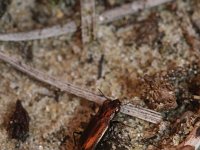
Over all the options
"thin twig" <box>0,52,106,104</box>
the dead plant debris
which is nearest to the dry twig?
"thin twig" <box>0,52,106,104</box>

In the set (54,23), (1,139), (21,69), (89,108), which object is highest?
(54,23)

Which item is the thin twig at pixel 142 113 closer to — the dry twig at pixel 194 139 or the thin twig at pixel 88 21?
the dry twig at pixel 194 139

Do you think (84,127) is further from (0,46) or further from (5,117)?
(0,46)

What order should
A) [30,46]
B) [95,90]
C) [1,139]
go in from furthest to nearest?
[30,46] < [95,90] < [1,139]

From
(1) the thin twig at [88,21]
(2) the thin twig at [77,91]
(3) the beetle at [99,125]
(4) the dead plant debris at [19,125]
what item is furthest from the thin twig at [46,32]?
(3) the beetle at [99,125]

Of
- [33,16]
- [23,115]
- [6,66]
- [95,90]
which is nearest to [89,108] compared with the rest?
[95,90]

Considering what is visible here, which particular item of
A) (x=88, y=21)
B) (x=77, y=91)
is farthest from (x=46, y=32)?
(x=77, y=91)

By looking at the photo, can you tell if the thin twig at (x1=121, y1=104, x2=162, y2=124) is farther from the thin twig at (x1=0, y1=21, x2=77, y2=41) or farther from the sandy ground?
the thin twig at (x1=0, y1=21, x2=77, y2=41)

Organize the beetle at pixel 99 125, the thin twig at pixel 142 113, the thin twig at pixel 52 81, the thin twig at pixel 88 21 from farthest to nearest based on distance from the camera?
the thin twig at pixel 88 21 → the thin twig at pixel 52 81 → the thin twig at pixel 142 113 → the beetle at pixel 99 125
